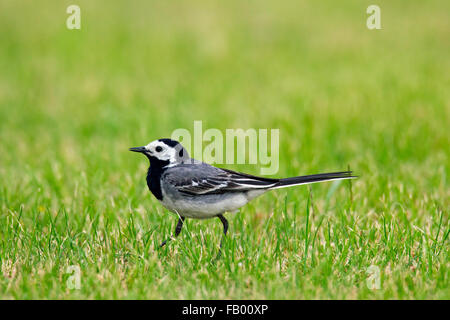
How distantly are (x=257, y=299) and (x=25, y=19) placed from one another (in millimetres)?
13065

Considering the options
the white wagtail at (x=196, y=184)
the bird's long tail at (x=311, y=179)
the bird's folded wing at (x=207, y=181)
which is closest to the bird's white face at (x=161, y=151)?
the white wagtail at (x=196, y=184)

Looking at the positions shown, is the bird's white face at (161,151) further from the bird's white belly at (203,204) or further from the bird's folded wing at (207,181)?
the bird's white belly at (203,204)

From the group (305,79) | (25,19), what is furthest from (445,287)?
(25,19)

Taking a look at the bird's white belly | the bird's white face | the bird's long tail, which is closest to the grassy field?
the bird's white belly

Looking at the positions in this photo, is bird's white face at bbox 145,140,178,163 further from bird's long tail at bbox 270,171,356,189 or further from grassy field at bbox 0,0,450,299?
bird's long tail at bbox 270,171,356,189

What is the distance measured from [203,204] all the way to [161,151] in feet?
1.77

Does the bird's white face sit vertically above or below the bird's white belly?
above

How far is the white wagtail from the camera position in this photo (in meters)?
4.68

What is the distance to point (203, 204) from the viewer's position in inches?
185

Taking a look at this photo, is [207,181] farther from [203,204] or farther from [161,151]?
[161,151]

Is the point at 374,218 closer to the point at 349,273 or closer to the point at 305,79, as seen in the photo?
the point at 349,273

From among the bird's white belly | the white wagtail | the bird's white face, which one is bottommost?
the bird's white belly

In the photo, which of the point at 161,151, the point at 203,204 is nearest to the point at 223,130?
the point at 161,151

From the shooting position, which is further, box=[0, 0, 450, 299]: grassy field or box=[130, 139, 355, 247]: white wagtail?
box=[130, 139, 355, 247]: white wagtail
